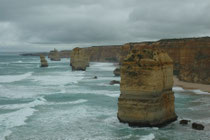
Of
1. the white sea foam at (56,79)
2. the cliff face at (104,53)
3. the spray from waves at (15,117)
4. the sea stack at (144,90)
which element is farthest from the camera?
the cliff face at (104,53)

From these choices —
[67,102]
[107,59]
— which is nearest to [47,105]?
[67,102]

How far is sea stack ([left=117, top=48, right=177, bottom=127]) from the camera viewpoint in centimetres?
1529

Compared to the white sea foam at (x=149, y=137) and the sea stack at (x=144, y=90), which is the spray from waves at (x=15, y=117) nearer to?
the sea stack at (x=144, y=90)

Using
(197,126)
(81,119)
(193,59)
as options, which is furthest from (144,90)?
(193,59)

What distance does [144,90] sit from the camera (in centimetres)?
1559

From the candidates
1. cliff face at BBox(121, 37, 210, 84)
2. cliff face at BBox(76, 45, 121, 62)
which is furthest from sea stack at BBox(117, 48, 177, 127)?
cliff face at BBox(76, 45, 121, 62)

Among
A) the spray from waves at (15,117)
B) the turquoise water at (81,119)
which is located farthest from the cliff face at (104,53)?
the spray from waves at (15,117)

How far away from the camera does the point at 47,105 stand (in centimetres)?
2295

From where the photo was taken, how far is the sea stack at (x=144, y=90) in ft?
50.2

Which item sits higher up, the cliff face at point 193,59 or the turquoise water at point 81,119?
the cliff face at point 193,59

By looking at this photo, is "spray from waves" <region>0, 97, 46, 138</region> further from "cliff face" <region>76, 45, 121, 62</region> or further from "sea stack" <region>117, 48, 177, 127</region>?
"cliff face" <region>76, 45, 121, 62</region>

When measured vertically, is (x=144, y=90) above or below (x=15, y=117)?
above

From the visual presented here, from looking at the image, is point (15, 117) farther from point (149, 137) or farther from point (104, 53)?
point (104, 53)

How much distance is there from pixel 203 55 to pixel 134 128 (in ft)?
84.9
